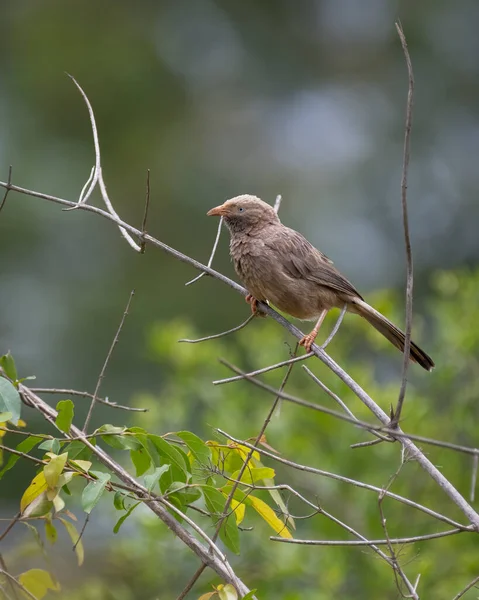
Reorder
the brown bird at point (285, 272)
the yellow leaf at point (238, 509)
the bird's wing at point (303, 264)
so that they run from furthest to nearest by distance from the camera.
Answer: the bird's wing at point (303, 264) → the brown bird at point (285, 272) → the yellow leaf at point (238, 509)

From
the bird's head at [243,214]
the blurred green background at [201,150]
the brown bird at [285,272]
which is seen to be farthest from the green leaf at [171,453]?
the blurred green background at [201,150]

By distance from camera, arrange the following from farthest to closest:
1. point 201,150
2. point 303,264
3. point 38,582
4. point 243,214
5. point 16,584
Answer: point 201,150 → point 243,214 → point 303,264 → point 38,582 → point 16,584

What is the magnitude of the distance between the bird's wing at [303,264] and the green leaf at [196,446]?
1.95 m

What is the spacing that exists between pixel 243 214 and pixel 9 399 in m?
2.56

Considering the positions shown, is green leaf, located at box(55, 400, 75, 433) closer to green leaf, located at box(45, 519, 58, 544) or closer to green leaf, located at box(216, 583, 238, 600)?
green leaf, located at box(45, 519, 58, 544)

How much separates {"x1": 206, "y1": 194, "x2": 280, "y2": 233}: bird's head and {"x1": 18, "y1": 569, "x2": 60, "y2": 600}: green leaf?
8.26ft

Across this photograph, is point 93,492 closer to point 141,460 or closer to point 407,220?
point 141,460

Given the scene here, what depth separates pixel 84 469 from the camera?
2658 mm

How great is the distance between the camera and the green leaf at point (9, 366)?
2.93 m

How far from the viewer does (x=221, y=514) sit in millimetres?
2781

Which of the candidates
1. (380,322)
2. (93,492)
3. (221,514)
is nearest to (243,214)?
(380,322)

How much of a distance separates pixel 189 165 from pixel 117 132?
168 centimetres

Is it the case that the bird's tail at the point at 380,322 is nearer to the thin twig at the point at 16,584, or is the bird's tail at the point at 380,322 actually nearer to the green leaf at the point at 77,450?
the green leaf at the point at 77,450

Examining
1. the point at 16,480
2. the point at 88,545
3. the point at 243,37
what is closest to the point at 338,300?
the point at 88,545
